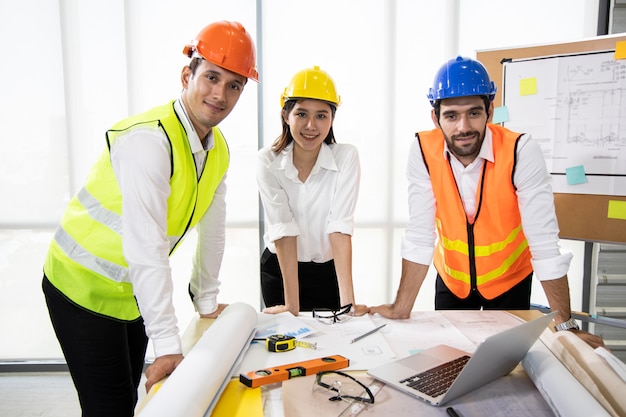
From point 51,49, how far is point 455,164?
250 cm

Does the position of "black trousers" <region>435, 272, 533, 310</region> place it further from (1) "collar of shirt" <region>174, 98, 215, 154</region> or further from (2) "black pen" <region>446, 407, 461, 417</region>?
(1) "collar of shirt" <region>174, 98, 215, 154</region>

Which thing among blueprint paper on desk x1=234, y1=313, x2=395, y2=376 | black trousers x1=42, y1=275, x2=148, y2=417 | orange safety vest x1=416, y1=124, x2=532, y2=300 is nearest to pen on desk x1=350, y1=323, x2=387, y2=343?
blueprint paper on desk x1=234, y1=313, x2=395, y2=376

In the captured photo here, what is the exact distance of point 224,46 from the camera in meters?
1.27

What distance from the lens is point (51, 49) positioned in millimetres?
2781

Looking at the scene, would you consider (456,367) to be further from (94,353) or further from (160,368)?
(94,353)

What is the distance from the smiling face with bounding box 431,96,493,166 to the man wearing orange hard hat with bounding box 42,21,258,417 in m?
0.71

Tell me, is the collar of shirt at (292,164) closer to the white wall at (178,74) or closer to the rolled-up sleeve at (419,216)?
the rolled-up sleeve at (419,216)

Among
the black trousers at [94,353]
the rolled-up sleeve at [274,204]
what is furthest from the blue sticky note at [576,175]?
the black trousers at [94,353]

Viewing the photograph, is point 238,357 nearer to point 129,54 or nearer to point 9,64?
point 129,54

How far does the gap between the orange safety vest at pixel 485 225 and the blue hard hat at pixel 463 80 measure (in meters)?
0.19

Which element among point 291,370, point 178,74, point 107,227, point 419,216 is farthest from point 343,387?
point 178,74

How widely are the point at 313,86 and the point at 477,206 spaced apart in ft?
2.51

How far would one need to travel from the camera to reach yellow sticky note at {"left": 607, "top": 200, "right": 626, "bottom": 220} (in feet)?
7.47

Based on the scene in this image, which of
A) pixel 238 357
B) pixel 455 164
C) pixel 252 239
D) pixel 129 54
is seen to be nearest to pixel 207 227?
pixel 238 357
